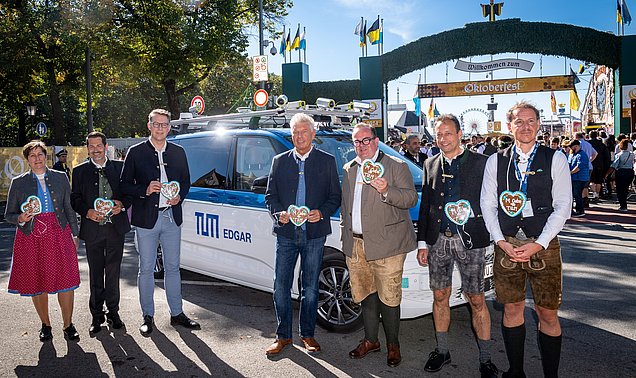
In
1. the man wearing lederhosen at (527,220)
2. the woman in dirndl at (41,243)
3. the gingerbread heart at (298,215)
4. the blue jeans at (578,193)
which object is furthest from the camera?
the blue jeans at (578,193)

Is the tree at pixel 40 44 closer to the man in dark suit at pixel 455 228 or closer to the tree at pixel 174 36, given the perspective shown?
the tree at pixel 174 36

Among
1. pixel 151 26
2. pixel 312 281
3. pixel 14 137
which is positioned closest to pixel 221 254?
pixel 312 281

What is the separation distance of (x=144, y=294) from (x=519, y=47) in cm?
2128

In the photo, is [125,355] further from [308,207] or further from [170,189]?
[308,207]

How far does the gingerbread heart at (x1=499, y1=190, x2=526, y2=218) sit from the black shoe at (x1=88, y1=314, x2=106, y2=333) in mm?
3777

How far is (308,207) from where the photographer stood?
4.41 m

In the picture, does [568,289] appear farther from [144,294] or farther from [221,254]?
[144,294]

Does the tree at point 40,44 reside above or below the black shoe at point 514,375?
above

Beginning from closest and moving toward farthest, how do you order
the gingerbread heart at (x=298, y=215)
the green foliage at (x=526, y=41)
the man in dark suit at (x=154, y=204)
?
the gingerbread heart at (x=298, y=215)
the man in dark suit at (x=154, y=204)
the green foliage at (x=526, y=41)

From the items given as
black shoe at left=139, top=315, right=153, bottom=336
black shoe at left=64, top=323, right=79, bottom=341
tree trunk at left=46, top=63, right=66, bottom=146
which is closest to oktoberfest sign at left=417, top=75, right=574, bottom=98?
tree trunk at left=46, top=63, right=66, bottom=146

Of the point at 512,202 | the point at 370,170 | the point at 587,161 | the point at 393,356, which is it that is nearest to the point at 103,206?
the point at 370,170

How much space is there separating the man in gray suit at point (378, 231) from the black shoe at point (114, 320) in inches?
93.8

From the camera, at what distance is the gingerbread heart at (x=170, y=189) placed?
4.92 meters

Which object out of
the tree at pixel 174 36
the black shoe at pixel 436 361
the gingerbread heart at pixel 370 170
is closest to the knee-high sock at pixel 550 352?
the black shoe at pixel 436 361
